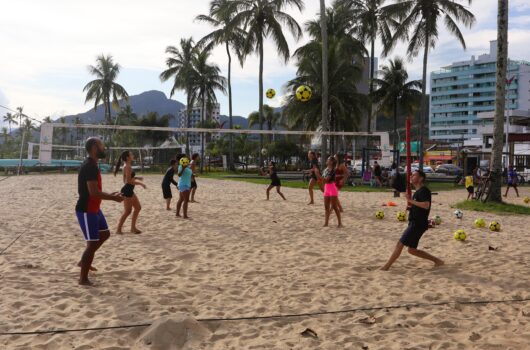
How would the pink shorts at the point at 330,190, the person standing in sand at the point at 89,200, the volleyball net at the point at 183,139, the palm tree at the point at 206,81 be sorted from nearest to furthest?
the person standing in sand at the point at 89,200 → the pink shorts at the point at 330,190 → the volleyball net at the point at 183,139 → the palm tree at the point at 206,81

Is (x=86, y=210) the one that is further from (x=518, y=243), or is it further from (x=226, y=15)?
(x=226, y=15)

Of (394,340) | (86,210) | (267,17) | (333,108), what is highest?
(267,17)

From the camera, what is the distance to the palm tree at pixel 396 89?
34.0 meters

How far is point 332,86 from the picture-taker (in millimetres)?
27406

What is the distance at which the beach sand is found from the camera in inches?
136

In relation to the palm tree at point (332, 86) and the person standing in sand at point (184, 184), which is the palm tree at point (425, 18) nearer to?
the palm tree at point (332, 86)

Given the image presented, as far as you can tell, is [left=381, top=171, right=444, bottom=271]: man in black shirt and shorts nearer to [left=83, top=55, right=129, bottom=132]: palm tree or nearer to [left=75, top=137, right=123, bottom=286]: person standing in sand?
[left=75, top=137, right=123, bottom=286]: person standing in sand

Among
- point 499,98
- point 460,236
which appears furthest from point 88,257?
point 499,98

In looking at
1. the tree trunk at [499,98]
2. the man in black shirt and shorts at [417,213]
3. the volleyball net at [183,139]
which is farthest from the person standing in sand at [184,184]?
the tree trunk at [499,98]

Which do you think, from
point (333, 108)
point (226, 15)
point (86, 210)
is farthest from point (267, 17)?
point (86, 210)

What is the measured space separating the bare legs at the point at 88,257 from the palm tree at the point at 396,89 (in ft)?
106

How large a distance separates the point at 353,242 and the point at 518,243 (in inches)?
104

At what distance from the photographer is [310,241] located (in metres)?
7.23

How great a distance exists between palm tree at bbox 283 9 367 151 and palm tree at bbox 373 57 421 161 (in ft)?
19.8
